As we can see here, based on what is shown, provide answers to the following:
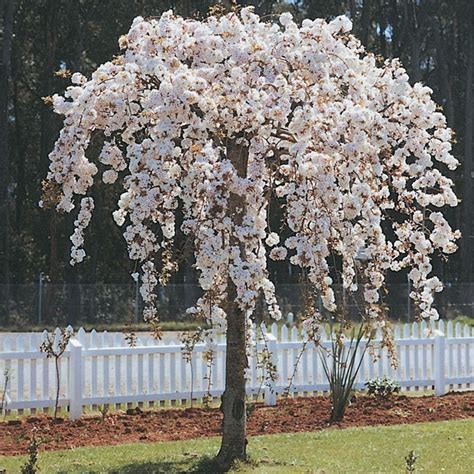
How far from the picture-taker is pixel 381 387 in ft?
35.6

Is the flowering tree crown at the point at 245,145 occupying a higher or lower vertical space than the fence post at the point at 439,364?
higher

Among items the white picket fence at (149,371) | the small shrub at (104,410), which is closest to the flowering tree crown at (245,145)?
the white picket fence at (149,371)

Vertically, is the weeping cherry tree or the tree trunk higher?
the weeping cherry tree

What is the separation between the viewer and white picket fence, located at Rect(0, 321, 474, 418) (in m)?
9.35

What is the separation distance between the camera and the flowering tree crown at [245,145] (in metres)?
6.17

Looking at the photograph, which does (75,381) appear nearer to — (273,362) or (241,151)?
(273,362)

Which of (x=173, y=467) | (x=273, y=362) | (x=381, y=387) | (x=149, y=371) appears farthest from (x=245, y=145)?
(x=381, y=387)

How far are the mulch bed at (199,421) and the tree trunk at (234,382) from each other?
1.42 metres

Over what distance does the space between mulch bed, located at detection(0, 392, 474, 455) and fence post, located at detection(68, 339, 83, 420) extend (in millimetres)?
151

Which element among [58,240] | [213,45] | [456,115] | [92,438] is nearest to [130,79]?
[213,45]

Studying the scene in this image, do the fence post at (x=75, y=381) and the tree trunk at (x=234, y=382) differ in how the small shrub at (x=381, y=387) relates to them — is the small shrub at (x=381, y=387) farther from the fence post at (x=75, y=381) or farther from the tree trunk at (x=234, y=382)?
the tree trunk at (x=234, y=382)

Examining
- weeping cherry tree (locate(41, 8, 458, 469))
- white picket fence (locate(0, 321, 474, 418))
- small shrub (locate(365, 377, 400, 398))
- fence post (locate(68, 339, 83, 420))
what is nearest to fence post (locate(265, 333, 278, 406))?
white picket fence (locate(0, 321, 474, 418))

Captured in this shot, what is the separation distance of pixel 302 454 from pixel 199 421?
196cm

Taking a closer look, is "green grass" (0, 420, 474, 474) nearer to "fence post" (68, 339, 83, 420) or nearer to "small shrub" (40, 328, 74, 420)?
"small shrub" (40, 328, 74, 420)
